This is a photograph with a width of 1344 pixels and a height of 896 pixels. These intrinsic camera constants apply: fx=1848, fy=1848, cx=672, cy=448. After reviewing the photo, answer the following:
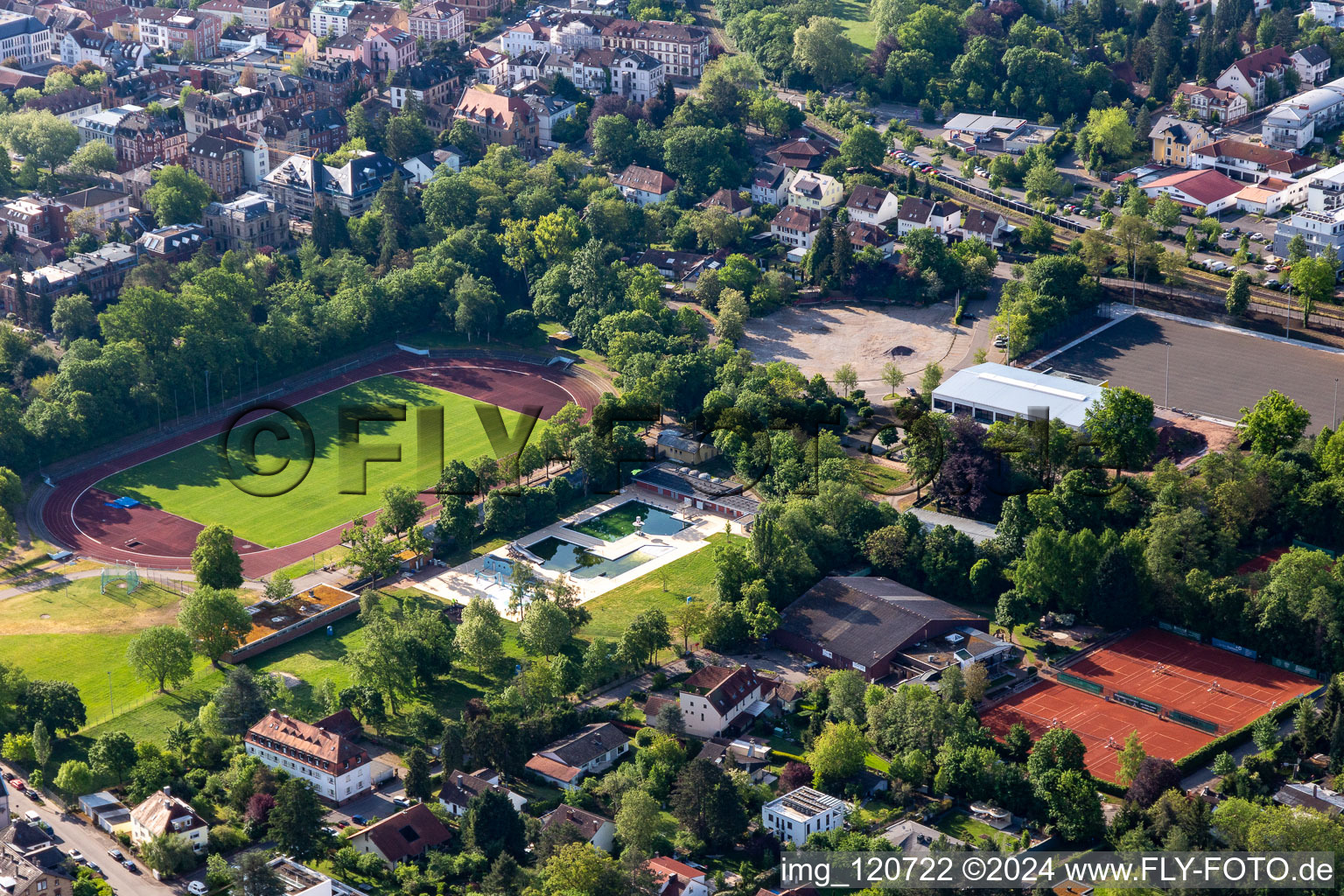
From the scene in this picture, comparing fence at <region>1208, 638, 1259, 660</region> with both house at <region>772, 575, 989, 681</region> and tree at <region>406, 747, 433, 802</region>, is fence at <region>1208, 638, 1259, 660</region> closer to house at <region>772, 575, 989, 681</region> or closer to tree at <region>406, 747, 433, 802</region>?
house at <region>772, 575, 989, 681</region>

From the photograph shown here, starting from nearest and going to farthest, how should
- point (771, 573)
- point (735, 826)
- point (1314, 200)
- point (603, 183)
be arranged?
point (735, 826)
point (771, 573)
point (1314, 200)
point (603, 183)

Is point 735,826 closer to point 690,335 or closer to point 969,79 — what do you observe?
point 690,335

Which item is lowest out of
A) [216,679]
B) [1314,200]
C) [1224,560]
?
[216,679]

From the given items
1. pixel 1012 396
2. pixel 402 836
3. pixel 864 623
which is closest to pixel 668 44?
pixel 1012 396

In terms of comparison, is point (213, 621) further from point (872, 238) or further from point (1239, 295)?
point (1239, 295)

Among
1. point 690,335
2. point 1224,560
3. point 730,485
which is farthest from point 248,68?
point 1224,560
